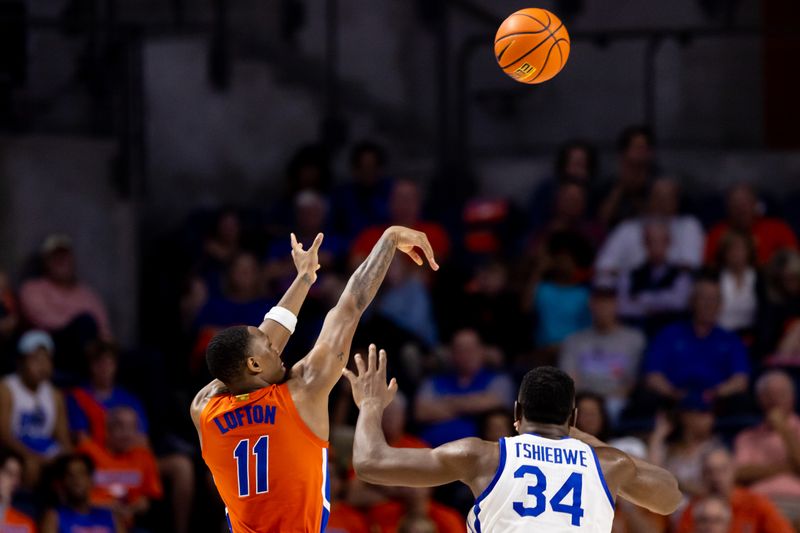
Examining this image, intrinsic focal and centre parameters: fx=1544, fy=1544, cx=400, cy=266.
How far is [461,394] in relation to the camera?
12.4 m

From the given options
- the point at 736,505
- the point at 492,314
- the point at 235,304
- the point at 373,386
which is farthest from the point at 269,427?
the point at 492,314

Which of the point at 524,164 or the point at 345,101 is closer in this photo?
the point at 524,164

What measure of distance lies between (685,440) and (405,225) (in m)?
3.29

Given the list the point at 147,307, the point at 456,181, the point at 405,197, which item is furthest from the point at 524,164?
the point at 147,307

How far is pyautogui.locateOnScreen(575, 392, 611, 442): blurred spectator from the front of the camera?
1130cm

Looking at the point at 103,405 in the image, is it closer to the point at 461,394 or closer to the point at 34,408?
the point at 34,408

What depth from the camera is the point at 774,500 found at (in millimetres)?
11344

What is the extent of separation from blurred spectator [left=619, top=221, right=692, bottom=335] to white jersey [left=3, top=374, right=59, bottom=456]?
4808 millimetres

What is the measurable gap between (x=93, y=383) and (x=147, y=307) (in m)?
2.38

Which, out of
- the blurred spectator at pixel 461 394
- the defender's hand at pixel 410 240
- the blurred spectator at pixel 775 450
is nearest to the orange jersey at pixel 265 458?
the defender's hand at pixel 410 240

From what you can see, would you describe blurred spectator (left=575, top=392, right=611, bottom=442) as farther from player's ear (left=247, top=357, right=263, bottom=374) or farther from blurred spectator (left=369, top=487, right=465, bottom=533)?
player's ear (left=247, top=357, right=263, bottom=374)

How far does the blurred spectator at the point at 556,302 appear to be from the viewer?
1300 centimetres

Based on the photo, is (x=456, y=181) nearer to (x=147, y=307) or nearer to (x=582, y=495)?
(x=147, y=307)

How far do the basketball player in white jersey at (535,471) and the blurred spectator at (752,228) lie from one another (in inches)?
259
